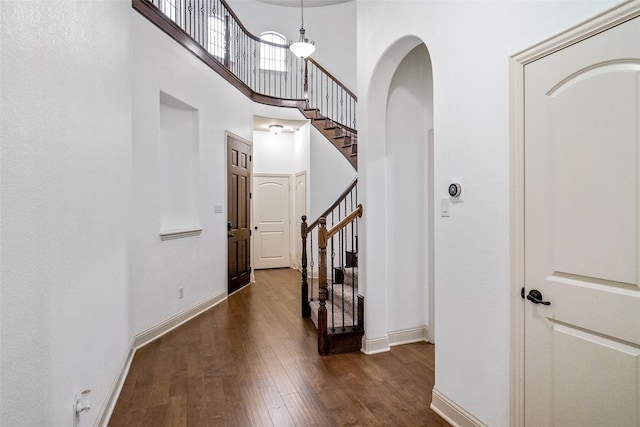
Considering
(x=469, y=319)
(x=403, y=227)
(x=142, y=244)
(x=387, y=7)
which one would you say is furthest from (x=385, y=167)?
(x=142, y=244)

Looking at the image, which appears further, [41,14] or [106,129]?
[106,129]

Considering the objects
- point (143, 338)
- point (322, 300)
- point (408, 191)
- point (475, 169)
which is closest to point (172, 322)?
point (143, 338)

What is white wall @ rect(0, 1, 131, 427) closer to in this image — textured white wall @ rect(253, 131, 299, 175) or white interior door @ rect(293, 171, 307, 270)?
white interior door @ rect(293, 171, 307, 270)

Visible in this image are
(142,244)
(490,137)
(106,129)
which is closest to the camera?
(490,137)

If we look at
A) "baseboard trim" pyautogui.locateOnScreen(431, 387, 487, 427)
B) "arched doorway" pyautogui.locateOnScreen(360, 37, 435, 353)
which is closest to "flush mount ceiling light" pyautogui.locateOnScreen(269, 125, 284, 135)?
"arched doorway" pyautogui.locateOnScreen(360, 37, 435, 353)

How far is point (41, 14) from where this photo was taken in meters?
1.24

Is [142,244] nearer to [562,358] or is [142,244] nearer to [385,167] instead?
[385,167]

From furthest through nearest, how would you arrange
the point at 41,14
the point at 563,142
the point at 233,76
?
1. the point at 233,76
2. the point at 563,142
3. the point at 41,14

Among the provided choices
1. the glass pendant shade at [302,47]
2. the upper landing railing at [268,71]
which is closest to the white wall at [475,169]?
the glass pendant shade at [302,47]

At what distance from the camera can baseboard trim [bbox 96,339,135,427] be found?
203cm

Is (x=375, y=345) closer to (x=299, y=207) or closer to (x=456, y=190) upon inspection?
(x=456, y=190)

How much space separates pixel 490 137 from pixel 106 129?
7.48ft

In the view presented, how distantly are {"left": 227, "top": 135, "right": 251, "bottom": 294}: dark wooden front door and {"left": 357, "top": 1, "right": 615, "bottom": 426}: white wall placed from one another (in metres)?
3.23

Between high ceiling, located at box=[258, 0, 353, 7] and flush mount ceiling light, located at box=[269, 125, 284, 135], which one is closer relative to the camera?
flush mount ceiling light, located at box=[269, 125, 284, 135]
